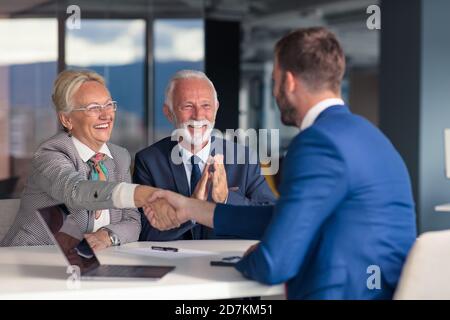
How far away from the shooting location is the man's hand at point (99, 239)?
293 centimetres

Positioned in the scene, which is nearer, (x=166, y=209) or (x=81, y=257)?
(x=81, y=257)

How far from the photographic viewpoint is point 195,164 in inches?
138

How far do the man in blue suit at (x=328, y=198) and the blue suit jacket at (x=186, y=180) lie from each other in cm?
112

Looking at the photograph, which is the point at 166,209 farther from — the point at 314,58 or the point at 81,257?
the point at 314,58

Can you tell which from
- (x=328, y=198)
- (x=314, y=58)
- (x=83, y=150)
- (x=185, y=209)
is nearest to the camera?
(x=328, y=198)

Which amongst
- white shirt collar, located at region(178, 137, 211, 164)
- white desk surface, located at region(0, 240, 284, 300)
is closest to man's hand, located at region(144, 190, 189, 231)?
white desk surface, located at region(0, 240, 284, 300)

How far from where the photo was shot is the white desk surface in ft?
7.18

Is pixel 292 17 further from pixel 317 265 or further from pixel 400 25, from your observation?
pixel 317 265

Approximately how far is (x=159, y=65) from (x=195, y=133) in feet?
20.3

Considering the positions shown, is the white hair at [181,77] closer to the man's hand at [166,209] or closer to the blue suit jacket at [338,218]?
the man's hand at [166,209]

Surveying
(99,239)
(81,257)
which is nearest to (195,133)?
(99,239)

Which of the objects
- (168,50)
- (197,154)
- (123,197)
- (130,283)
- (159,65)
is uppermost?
(168,50)

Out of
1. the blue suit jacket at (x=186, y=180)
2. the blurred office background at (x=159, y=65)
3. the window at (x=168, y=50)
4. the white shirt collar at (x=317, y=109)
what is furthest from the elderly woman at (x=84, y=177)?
the window at (x=168, y=50)
